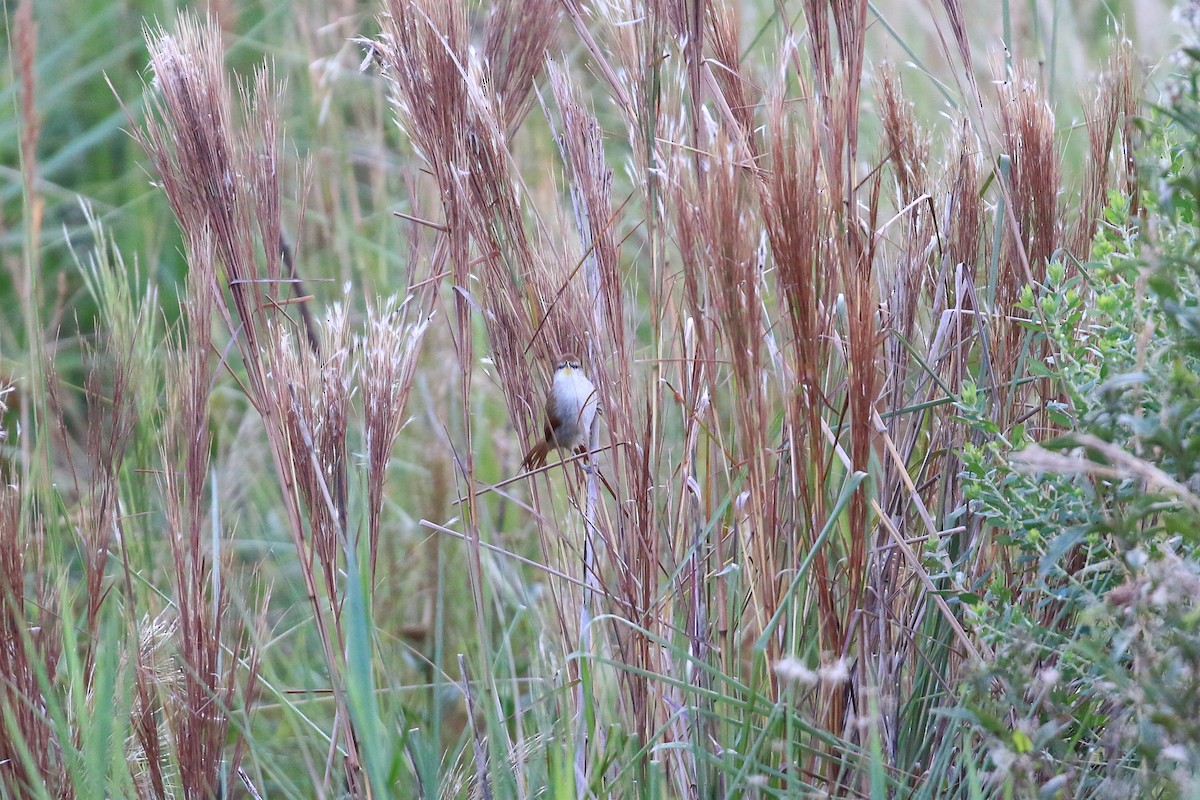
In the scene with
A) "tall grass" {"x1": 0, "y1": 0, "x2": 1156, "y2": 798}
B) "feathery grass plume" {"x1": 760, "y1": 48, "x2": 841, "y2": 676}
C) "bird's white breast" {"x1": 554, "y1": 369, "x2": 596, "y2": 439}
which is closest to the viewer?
"feathery grass plume" {"x1": 760, "y1": 48, "x2": 841, "y2": 676}

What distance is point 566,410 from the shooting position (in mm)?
1459

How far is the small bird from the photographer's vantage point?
1407mm

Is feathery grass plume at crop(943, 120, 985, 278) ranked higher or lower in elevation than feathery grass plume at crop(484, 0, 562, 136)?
lower

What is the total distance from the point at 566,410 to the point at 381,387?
0.92 feet

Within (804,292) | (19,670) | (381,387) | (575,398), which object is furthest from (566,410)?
(19,670)

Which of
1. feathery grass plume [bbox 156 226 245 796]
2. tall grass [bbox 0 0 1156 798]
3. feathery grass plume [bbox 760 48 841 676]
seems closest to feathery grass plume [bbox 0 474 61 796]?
tall grass [bbox 0 0 1156 798]

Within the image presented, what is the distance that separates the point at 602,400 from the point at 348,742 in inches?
21.1

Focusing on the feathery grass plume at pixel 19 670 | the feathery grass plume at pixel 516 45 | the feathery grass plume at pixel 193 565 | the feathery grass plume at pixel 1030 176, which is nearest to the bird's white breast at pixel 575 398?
the feathery grass plume at pixel 516 45

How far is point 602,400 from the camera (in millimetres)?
→ 1279

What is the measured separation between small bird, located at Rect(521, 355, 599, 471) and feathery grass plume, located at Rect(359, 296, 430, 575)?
0.19 m

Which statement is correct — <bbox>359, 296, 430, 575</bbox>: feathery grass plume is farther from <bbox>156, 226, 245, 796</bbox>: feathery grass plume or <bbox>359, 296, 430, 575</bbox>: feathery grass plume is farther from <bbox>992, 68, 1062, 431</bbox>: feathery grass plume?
<bbox>992, 68, 1062, 431</bbox>: feathery grass plume

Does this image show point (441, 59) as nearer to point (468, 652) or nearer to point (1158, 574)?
point (1158, 574)

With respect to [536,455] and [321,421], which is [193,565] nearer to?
[321,421]

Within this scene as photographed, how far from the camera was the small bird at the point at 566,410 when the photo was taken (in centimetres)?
141
